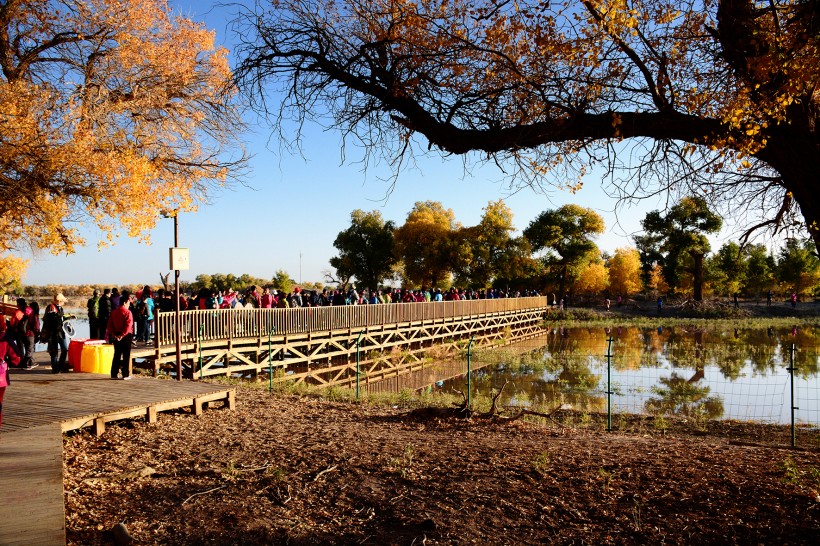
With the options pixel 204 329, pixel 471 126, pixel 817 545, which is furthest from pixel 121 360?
pixel 817 545

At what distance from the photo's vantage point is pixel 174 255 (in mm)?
11117

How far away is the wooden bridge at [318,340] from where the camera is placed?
1561 cm

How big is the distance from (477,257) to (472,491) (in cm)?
4540

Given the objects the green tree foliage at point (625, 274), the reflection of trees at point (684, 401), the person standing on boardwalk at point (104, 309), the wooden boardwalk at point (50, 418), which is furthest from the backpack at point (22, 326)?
the green tree foliage at point (625, 274)

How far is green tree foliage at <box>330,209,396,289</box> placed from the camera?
206 feet

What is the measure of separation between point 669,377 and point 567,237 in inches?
1477

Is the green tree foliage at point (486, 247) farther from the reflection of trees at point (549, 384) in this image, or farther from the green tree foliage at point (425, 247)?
the reflection of trees at point (549, 384)

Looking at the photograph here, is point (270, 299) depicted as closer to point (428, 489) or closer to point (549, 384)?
point (549, 384)

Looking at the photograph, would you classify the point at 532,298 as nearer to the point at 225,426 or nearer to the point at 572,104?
the point at 225,426

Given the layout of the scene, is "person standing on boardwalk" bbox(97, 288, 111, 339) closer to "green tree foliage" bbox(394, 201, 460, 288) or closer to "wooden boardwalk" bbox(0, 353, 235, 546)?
"wooden boardwalk" bbox(0, 353, 235, 546)

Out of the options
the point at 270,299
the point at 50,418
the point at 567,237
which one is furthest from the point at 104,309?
the point at 567,237

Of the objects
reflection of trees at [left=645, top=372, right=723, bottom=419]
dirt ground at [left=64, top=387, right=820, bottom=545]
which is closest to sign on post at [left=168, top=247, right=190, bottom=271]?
dirt ground at [left=64, top=387, right=820, bottom=545]

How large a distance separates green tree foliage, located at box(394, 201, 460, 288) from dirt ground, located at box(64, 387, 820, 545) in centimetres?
4272

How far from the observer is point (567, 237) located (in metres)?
55.6
